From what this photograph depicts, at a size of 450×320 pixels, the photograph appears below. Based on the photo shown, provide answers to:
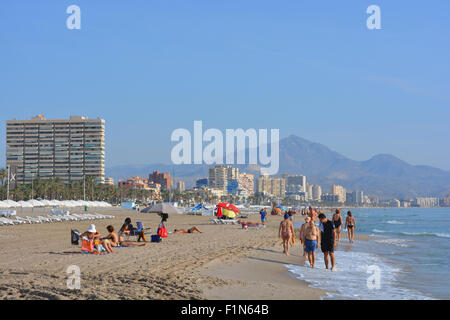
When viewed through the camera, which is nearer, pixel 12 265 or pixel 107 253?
pixel 12 265

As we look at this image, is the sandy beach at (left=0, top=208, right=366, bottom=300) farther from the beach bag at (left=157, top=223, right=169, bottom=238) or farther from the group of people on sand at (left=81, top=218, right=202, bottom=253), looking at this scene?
the beach bag at (left=157, top=223, right=169, bottom=238)

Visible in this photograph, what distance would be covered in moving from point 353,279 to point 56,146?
15437cm

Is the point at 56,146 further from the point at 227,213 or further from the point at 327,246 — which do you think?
the point at 327,246

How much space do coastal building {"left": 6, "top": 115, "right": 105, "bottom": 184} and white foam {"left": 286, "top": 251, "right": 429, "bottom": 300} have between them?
14487 centimetres

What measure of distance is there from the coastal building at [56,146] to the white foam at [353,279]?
A: 475 feet

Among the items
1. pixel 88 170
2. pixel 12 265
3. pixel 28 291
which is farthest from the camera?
pixel 88 170

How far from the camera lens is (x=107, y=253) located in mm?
13188

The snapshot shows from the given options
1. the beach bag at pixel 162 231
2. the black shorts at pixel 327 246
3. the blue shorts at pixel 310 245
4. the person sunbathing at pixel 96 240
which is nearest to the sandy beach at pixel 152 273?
the person sunbathing at pixel 96 240

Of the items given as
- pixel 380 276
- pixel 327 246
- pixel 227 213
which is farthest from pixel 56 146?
pixel 380 276

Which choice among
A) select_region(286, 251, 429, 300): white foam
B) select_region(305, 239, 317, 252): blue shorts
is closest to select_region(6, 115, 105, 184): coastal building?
select_region(286, 251, 429, 300): white foam

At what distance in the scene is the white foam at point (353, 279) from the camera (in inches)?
340
